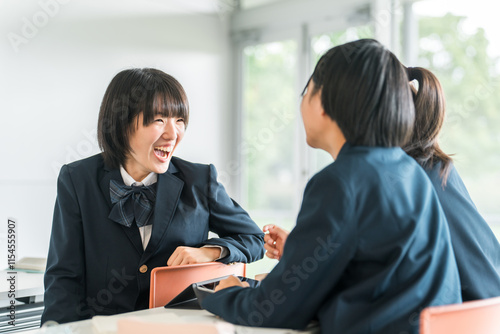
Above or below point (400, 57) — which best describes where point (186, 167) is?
below

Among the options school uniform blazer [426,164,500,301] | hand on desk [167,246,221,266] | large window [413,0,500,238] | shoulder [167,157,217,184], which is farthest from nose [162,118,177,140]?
large window [413,0,500,238]

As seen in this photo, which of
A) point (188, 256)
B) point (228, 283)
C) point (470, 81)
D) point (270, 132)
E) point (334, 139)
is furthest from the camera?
point (270, 132)

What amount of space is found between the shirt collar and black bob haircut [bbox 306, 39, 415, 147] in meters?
0.93

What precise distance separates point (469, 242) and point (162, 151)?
3.62ft

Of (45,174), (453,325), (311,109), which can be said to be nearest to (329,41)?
(45,174)

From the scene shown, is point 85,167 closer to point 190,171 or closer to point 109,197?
point 109,197

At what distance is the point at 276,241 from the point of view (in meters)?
1.60

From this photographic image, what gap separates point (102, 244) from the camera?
1835mm

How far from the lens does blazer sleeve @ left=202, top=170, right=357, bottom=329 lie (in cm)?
111

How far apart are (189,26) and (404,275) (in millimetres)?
5189

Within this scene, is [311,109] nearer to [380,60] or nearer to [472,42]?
[380,60]

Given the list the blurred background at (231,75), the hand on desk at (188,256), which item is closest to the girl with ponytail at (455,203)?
the hand on desk at (188,256)

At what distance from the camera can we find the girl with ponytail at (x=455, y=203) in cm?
149

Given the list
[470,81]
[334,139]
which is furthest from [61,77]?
[334,139]
